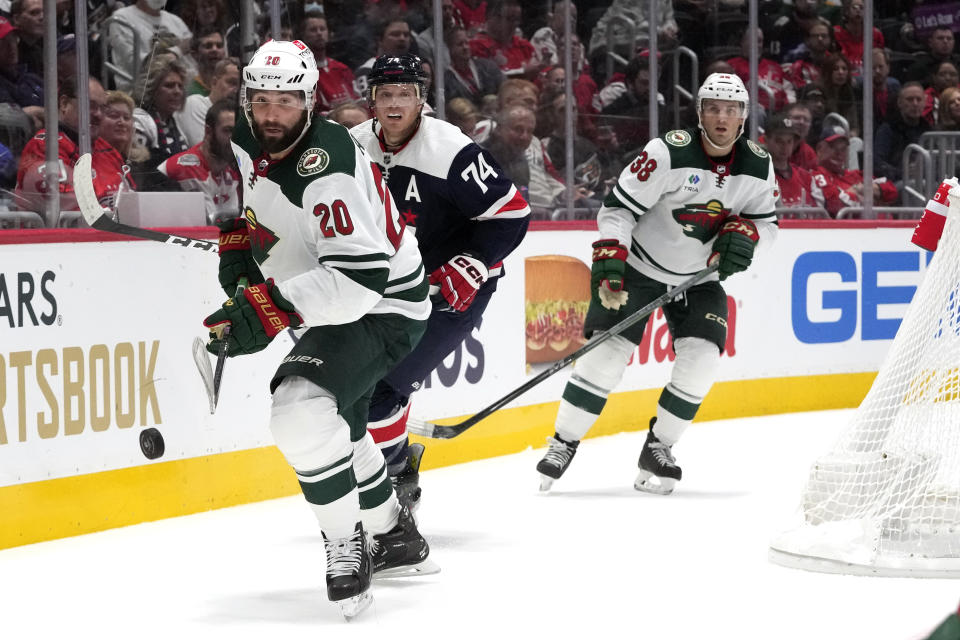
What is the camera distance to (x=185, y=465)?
152 inches

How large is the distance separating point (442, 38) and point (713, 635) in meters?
3.12

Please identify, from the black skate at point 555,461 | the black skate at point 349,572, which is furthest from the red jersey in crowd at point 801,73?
the black skate at point 349,572

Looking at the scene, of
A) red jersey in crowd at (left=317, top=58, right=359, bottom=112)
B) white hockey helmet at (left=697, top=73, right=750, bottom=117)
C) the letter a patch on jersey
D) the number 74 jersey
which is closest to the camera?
the letter a patch on jersey

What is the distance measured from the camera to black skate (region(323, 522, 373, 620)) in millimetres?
2635

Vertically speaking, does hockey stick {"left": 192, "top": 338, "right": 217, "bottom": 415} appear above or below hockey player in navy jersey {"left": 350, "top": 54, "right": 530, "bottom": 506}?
below

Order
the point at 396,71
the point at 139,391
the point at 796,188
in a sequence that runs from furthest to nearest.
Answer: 1. the point at 796,188
2. the point at 139,391
3. the point at 396,71

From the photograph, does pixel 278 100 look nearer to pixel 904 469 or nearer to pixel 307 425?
pixel 307 425

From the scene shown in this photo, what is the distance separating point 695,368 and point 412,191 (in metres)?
1.31

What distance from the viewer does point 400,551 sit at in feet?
9.83

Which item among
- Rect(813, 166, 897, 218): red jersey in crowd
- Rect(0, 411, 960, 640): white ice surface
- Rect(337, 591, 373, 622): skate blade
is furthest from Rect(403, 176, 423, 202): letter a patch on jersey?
Rect(813, 166, 897, 218): red jersey in crowd

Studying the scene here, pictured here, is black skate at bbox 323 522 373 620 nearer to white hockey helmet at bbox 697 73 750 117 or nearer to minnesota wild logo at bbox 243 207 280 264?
minnesota wild logo at bbox 243 207 280 264

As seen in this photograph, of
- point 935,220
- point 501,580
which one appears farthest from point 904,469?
point 501,580

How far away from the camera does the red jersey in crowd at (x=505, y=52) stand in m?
5.31

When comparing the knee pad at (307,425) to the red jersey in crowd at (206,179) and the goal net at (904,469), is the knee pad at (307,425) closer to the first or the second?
the goal net at (904,469)
